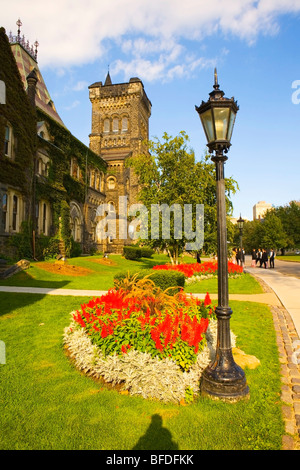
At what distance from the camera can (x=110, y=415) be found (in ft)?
10.7

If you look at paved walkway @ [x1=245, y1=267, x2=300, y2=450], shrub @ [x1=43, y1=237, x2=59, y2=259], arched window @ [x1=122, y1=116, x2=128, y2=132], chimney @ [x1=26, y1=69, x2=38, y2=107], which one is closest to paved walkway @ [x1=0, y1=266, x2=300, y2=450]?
paved walkway @ [x1=245, y1=267, x2=300, y2=450]

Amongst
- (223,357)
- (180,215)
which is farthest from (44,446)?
(180,215)

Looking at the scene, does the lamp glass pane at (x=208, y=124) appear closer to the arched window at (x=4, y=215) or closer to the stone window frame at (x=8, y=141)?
the arched window at (x=4, y=215)

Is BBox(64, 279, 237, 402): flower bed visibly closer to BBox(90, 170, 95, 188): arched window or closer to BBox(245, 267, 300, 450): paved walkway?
BBox(245, 267, 300, 450): paved walkway

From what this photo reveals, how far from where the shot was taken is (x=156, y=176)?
60.7 feet

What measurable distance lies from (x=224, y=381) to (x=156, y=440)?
4.01 ft

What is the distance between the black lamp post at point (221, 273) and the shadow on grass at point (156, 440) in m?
0.93

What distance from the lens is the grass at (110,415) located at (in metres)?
2.84

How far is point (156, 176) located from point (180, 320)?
1487 centimetres

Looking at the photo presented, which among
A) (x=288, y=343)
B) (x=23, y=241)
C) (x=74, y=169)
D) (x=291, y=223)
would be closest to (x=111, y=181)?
(x=74, y=169)

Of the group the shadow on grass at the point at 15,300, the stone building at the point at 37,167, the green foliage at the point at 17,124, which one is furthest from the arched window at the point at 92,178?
the shadow on grass at the point at 15,300

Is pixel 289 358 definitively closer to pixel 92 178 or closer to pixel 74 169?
pixel 74 169

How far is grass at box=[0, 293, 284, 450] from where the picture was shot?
2.84 metres
